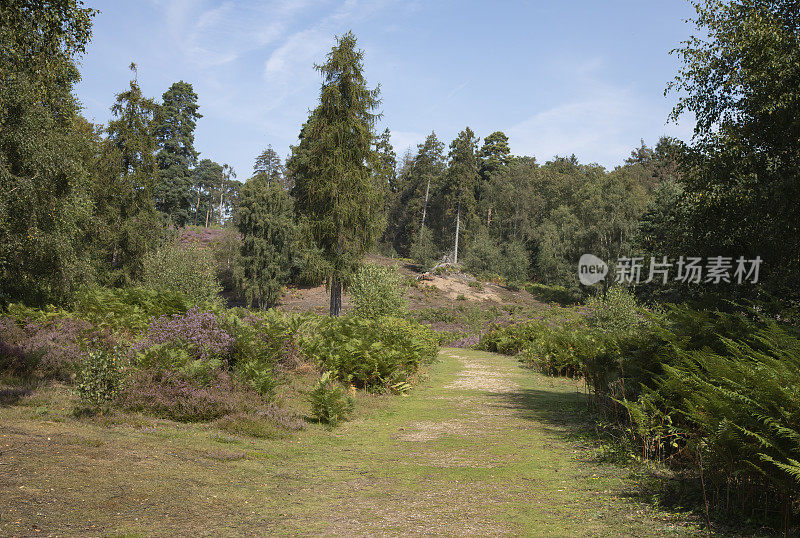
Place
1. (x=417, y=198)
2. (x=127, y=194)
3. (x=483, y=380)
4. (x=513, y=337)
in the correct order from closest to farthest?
(x=483, y=380)
(x=513, y=337)
(x=127, y=194)
(x=417, y=198)

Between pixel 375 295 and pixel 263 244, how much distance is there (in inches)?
933

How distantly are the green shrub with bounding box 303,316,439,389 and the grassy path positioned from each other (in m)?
3.38

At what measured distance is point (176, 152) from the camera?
6750cm

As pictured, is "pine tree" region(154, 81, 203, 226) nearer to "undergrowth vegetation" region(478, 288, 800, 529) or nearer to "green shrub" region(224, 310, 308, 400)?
"green shrub" region(224, 310, 308, 400)

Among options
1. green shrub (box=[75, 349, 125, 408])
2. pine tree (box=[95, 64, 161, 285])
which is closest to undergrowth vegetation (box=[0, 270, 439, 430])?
green shrub (box=[75, 349, 125, 408])

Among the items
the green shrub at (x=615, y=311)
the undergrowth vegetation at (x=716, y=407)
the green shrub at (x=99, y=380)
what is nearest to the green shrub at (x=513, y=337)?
the green shrub at (x=615, y=311)

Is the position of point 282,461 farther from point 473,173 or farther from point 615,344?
point 473,173

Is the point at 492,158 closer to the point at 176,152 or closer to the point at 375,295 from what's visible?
the point at 176,152

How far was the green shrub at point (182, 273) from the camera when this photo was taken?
939 inches

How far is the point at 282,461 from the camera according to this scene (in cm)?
653

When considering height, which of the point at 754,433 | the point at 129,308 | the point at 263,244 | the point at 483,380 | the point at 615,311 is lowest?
the point at 483,380

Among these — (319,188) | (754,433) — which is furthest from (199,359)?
(319,188)

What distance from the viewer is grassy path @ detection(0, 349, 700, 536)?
407 cm

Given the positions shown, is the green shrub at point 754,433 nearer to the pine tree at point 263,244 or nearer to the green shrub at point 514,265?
the pine tree at point 263,244
